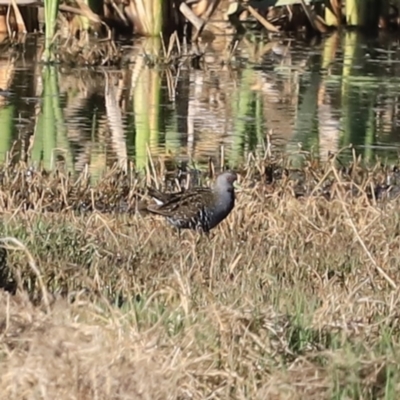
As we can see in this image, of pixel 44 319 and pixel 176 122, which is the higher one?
pixel 44 319

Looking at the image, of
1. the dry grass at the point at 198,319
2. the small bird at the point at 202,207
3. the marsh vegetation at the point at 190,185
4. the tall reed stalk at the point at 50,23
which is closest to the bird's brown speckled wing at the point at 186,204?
the small bird at the point at 202,207

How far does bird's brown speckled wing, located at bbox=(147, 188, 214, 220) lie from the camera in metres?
7.11

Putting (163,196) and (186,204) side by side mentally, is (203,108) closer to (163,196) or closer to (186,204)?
(163,196)

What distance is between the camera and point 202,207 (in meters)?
7.10

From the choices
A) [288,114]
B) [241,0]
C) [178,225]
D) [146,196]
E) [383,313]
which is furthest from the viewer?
[241,0]

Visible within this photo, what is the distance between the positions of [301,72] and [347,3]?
16.1ft

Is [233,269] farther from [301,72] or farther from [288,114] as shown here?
[301,72]

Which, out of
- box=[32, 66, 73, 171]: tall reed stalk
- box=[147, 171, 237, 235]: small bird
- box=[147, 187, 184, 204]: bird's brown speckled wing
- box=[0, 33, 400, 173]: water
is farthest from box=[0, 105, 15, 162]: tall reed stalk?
box=[147, 171, 237, 235]: small bird

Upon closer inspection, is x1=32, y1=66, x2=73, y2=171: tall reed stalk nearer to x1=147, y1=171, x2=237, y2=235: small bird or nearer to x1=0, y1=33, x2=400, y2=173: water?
x1=0, y1=33, x2=400, y2=173: water

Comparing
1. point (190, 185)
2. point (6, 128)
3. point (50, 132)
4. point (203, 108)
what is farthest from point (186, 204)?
point (203, 108)

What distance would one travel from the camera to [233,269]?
5805 millimetres

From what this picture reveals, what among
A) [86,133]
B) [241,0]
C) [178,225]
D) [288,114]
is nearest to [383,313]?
[178,225]

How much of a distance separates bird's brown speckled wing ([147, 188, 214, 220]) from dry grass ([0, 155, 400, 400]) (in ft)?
1.28

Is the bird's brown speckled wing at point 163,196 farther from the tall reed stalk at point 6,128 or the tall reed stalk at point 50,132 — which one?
the tall reed stalk at point 6,128
